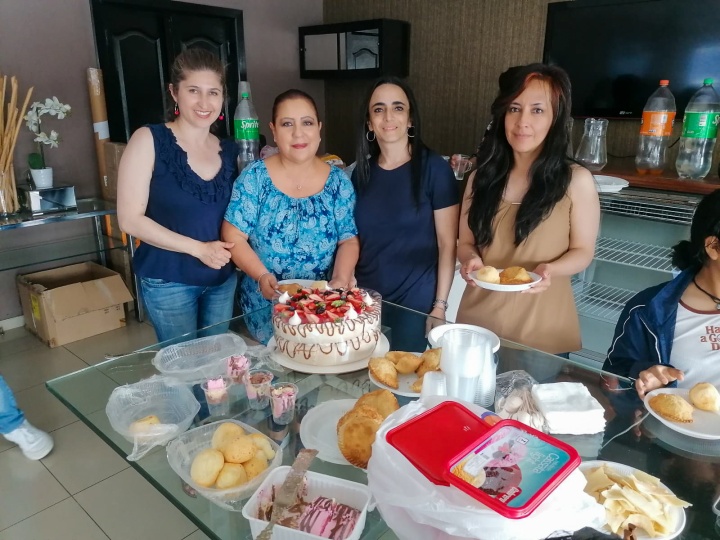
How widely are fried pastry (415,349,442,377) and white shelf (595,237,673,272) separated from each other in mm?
1639

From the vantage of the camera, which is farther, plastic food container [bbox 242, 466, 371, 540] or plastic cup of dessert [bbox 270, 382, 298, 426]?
plastic cup of dessert [bbox 270, 382, 298, 426]

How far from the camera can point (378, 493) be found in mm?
780

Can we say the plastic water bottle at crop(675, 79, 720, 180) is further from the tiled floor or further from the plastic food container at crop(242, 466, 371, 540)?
the tiled floor

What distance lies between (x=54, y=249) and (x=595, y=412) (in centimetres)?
360

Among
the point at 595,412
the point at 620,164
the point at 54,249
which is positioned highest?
the point at 620,164

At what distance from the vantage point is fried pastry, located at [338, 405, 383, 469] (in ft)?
3.16

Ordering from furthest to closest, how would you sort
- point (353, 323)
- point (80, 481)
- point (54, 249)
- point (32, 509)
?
1. point (54, 249)
2. point (80, 481)
3. point (32, 509)
4. point (353, 323)

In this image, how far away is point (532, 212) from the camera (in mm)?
1564

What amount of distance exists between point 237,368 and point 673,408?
38.0 inches

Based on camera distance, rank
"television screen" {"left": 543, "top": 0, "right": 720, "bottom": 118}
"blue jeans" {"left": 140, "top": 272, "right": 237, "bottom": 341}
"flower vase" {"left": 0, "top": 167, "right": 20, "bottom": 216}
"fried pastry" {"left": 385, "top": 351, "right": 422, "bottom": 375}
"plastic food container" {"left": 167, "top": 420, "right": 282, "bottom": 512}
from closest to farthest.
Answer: "plastic food container" {"left": 167, "top": 420, "right": 282, "bottom": 512}, "fried pastry" {"left": 385, "top": 351, "right": 422, "bottom": 375}, "blue jeans" {"left": 140, "top": 272, "right": 237, "bottom": 341}, "television screen" {"left": 543, "top": 0, "right": 720, "bottom": 118}, "flower vase" {"left": 0, "top": 167, "right": 20, "bottom": 216}

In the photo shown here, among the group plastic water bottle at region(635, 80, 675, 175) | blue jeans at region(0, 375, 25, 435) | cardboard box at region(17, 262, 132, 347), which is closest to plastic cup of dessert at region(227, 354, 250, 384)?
blue jeans at region(0, 375, 25, 435)

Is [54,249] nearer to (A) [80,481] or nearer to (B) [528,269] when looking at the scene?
(A) [80,481]

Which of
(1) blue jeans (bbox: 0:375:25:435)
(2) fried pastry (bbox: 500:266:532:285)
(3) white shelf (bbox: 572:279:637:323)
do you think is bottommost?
(1) blue jeans (bbox: 0:375:25:435)

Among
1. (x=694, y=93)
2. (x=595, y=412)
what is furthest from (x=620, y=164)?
(x=595, y=412)
